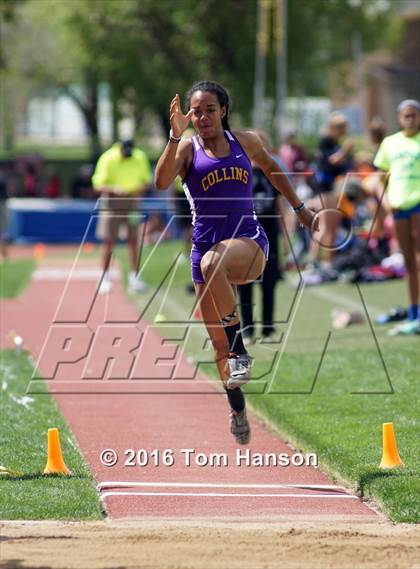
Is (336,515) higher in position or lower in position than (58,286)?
higher

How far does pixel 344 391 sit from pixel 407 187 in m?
3.31

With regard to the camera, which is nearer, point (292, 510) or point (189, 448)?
point (292, 510)

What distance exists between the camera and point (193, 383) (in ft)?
37.1

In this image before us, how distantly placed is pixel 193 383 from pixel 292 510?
4404mm

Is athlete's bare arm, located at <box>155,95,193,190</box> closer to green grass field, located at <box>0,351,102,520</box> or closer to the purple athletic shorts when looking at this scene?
the purple athletic shorts

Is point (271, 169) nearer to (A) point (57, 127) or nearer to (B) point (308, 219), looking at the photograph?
(B) point (308, 219)

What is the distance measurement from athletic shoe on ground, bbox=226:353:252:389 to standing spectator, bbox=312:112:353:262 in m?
11.0

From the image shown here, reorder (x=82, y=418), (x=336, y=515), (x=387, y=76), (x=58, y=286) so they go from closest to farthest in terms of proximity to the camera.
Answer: (x=336, y=515)
(x=82, y=418)
(x=58, y=286)
(x=387, y=76)

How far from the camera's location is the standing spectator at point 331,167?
62.6 ft

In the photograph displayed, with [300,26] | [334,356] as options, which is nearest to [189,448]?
[334,356]

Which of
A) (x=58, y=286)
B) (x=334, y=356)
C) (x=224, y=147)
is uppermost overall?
(x=224, y=147)

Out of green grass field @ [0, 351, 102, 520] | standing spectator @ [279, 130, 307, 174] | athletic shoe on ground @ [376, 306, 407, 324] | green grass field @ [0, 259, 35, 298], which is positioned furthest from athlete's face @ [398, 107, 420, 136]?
standing spectator @ [279, 130, 307, 174]

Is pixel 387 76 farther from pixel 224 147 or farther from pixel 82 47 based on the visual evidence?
pixel 82 47
